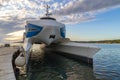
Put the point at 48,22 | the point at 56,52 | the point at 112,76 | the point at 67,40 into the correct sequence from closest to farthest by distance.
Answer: the point at 112,76 → the point at 48,22 → the point at 67,40 → the point at 56,52

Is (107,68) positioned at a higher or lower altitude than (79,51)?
lower

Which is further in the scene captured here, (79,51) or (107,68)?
(79,51)

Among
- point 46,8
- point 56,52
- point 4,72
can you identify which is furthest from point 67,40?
point 4,72

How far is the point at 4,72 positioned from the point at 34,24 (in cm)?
1203

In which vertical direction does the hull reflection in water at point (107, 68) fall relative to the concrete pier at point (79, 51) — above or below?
below

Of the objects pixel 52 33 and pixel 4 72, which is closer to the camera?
pixel 4 72

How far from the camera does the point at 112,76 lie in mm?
13367

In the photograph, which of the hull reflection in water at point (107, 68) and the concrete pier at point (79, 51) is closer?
the hull reflection in water at point (107, 68)

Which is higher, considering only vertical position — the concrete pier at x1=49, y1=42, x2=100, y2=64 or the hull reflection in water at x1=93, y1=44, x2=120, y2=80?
the concrete pier at x1=49, y1=42, x2=100, y2=64

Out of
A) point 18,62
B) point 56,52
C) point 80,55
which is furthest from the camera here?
point 56,52

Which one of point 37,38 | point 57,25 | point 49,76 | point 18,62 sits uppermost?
point 57,25

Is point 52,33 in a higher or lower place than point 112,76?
higher

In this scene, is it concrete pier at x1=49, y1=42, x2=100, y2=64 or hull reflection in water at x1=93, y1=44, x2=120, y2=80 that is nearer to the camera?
hull reflection in water at x1=93, y1=44, x2=120, y2=80

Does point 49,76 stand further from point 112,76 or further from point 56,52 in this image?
point 56,52
